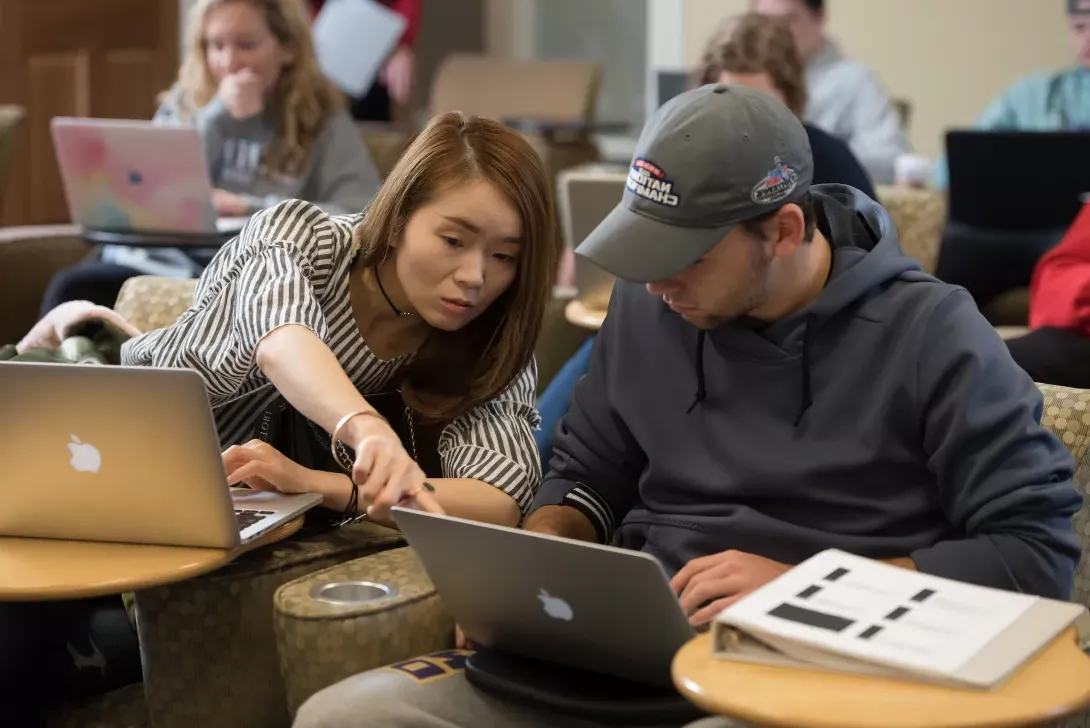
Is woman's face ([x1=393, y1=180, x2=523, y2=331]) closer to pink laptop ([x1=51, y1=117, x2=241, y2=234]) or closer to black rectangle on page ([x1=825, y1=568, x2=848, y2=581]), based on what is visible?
black rectangle on page ([x1=825, y1=568, x2=848, y2=581])

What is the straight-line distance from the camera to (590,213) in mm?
2969

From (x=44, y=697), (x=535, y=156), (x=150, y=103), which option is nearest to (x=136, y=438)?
(x=44, y=697)

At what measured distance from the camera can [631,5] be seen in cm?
639

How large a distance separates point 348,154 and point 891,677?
2474 millimetres

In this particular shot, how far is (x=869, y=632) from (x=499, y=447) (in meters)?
0.72

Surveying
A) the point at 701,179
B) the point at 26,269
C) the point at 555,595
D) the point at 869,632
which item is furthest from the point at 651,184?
the point at 26,269

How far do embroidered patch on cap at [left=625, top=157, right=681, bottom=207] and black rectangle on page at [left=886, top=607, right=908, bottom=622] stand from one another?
46 centimetres

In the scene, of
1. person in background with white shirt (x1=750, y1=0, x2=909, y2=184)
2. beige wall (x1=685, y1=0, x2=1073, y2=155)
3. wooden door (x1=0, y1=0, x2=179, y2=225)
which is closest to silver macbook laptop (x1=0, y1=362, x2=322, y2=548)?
person in background with white shirt (x1=750, y1=0, x2=909, y2=184)

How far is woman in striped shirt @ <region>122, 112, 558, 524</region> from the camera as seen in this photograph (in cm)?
173

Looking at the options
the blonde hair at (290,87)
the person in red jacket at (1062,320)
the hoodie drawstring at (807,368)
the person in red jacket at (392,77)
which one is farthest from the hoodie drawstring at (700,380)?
the person in red jacket at (392,77)

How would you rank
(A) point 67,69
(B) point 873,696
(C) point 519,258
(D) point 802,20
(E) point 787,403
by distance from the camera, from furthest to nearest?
(A) point 67,69, (D) point 802,20, (C) point 519,258, (E) point 787,403, (B) point 873,696

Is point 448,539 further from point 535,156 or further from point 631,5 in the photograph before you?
point 631,5

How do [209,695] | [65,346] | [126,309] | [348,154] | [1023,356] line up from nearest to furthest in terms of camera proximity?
[209,695] < [65,346] < [126,309] < [1023,356] < [348,154]

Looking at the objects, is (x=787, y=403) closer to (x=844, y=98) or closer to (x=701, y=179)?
(x=701, y=179)
